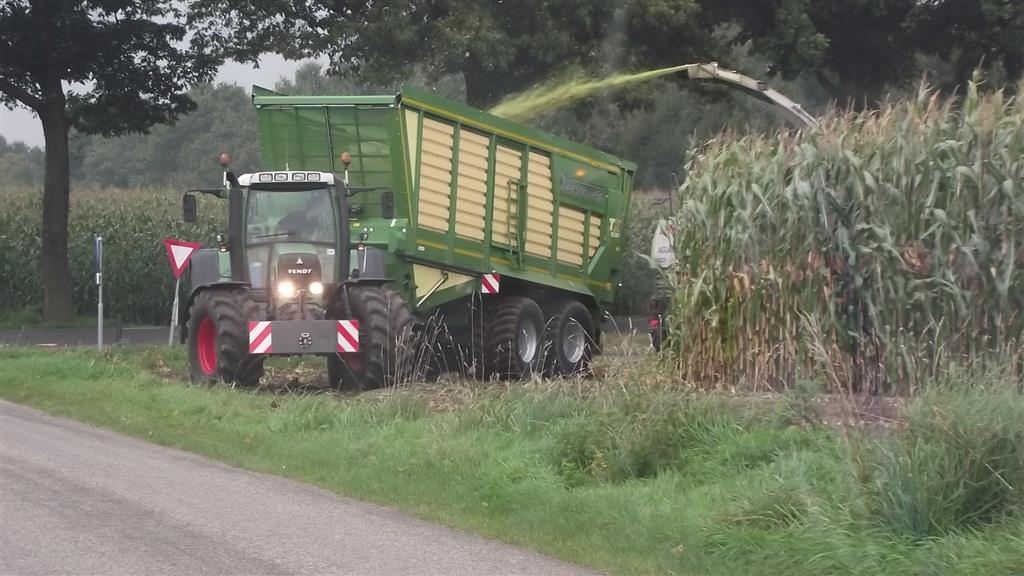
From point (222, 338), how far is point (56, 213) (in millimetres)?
12628

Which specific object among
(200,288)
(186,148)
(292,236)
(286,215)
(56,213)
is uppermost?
(186,148)

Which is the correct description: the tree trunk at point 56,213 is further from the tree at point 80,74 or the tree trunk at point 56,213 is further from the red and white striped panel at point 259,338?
the red and white striped panel at point 259,338

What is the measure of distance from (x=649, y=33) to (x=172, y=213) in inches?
559

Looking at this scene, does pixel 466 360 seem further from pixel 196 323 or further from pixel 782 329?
pixel 782 329

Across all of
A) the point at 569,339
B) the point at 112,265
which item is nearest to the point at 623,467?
the point at 569,339

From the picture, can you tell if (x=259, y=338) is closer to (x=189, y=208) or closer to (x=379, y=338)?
(x=379, y=338)

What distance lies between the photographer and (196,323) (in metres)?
16.4

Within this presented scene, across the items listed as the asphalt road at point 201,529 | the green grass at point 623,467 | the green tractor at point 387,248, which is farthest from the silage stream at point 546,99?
the asphalt road at point 201,529

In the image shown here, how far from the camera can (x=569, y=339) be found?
63.7 feet

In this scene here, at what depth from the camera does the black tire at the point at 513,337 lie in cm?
1794

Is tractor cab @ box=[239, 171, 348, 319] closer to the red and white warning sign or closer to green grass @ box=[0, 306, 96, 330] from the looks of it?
the red and white warning sign

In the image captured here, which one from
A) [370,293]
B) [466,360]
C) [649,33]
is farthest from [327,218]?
[649,33]

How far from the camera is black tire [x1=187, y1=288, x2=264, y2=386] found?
1558cm

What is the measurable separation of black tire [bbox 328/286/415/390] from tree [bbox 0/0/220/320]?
12747 millimetres
